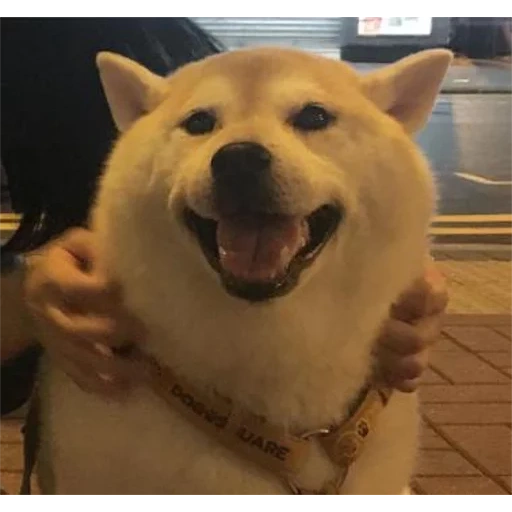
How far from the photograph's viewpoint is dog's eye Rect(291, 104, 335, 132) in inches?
25.8

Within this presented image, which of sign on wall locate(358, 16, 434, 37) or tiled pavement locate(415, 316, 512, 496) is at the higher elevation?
sign on wall locate(358, 16, 434, 37)

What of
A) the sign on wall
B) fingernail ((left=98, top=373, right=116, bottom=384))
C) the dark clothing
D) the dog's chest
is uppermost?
the sign on wall

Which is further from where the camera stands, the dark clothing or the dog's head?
the dark clothing

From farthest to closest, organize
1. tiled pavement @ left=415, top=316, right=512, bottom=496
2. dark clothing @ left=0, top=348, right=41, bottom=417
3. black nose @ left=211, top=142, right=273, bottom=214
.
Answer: tiled pavement @ left=415, top=316, right=512, bottom=496 → dark clothing @ left=0, top=348, right=41, bottom=417 → black nose @ left=211, top=142, right=273, bottom=214

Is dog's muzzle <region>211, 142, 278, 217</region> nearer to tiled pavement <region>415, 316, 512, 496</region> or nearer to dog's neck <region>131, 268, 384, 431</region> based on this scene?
dog's neck <region>131, 268, 384, 431</region>

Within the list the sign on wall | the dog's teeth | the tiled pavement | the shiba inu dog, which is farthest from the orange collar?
the tiled pavement

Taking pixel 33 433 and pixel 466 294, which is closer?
pixel 33 433

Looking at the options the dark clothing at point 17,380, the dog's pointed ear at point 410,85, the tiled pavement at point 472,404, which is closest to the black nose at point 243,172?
the dog's pointed ear at point 410,85

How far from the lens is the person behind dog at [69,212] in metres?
0.70

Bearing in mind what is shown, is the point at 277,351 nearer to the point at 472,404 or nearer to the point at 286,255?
the point at 286,255

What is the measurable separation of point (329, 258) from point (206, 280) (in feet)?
0.26
